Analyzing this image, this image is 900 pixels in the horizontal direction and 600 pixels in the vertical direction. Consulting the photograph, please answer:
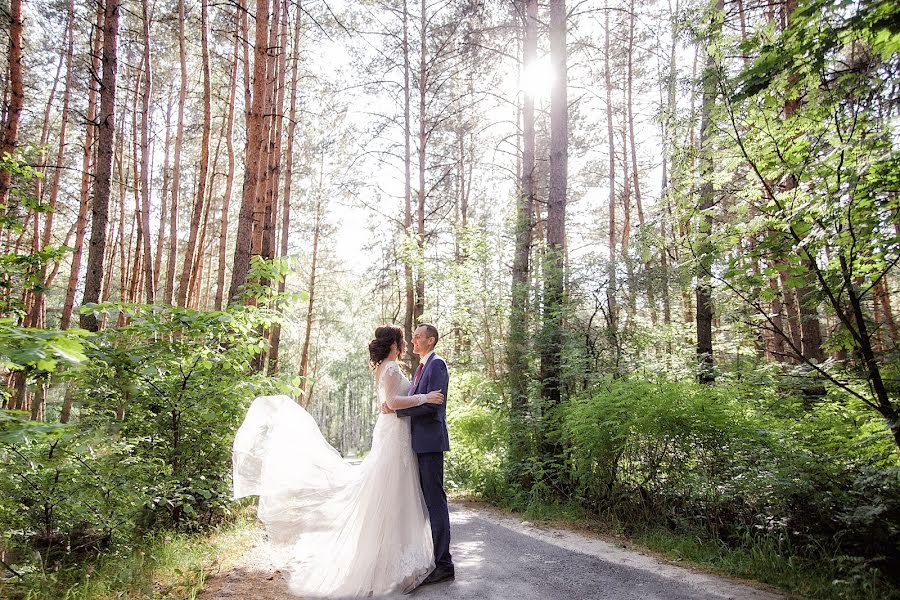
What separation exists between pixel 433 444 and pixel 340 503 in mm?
1089

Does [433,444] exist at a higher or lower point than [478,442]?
higher

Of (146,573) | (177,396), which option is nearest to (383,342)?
(177,396)

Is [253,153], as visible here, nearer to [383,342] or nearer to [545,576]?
[383,342]

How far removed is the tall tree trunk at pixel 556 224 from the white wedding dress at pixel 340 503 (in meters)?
4.05

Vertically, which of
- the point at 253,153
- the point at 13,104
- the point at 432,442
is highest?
the point at 13,104

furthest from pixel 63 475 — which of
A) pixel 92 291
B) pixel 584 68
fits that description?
pixel 584 68

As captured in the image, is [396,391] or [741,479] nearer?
[396,391]

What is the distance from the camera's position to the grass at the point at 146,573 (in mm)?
3639

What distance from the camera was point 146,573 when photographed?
13.3 ft

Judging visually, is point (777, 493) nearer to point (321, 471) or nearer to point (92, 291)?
point (321, 471)

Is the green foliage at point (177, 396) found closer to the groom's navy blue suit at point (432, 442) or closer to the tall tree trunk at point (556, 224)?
the groom's navy blue suit at point (432, 442)

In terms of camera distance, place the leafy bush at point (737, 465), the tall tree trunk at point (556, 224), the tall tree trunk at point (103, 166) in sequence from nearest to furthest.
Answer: the leafy bush at point (737, 465) < the tall tree trunk at point (103, 166) < the tall tree trunk at point (556, 224)

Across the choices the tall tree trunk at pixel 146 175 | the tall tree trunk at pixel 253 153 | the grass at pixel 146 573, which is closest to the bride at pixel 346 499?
the grass at pixel 146 573

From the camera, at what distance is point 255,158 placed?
832 cm
